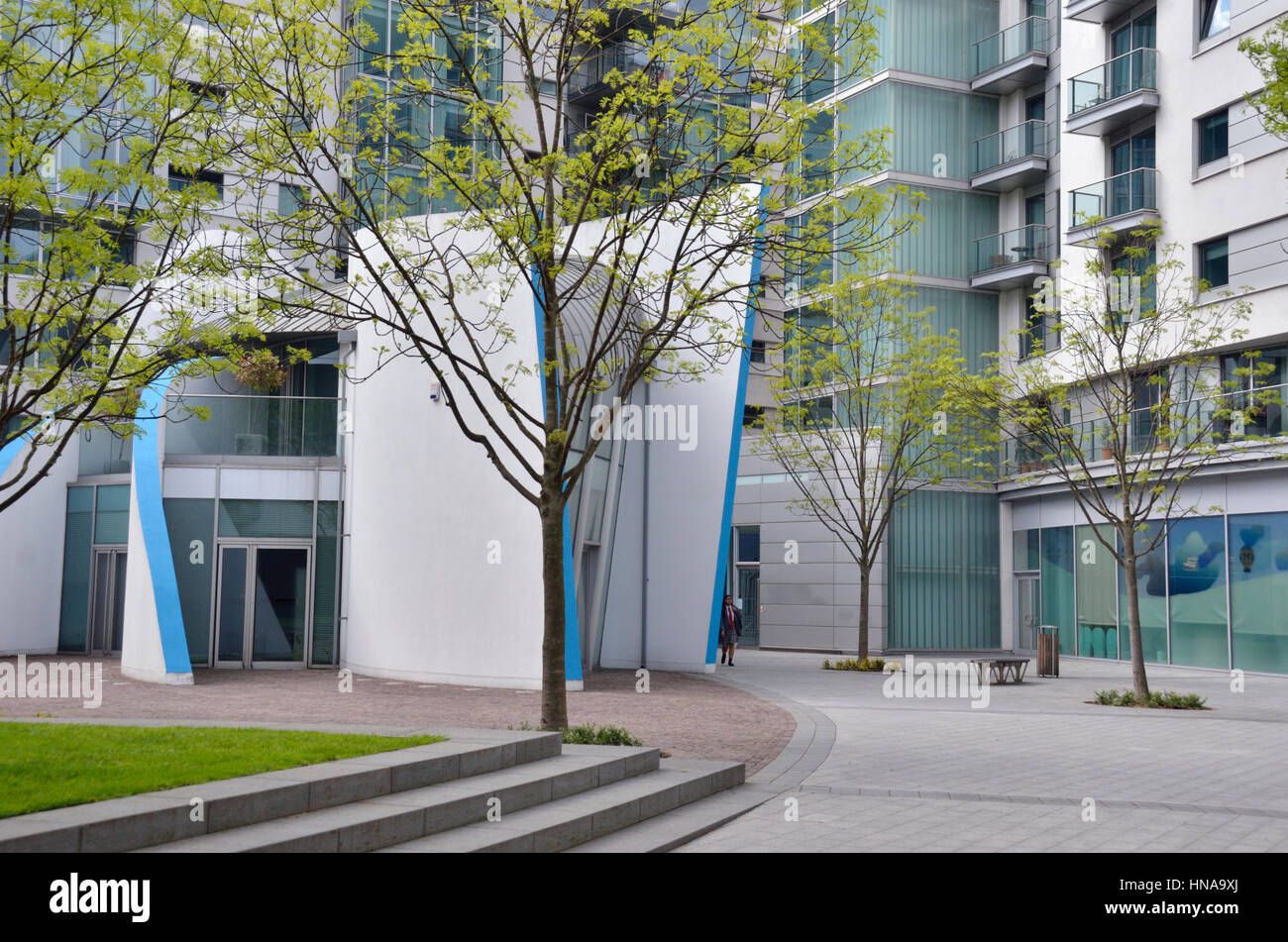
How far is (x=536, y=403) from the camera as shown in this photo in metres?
19.9

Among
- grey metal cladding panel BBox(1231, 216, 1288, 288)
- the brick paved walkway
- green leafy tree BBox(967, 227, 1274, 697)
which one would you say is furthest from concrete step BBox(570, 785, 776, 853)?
grey metal cladding panel BBox(1231, 216, 1288, 288)

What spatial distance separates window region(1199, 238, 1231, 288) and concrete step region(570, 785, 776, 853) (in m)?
22.1

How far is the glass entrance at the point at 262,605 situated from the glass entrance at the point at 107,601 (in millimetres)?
4985

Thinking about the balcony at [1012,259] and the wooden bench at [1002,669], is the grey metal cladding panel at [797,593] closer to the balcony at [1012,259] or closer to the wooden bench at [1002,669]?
the balcony at [1012,259]

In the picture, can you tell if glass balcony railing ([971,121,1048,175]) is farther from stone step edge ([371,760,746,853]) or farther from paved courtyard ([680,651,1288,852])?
stone step edge ([371,760,746,853])

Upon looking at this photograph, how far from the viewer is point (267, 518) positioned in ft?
77.0

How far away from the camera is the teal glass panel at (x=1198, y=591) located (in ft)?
92.3

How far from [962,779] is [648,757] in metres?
3.04

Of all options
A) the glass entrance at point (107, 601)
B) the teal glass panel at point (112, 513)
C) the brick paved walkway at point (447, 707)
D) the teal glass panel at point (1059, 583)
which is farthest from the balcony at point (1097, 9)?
the glass entrance at point (107, 601)

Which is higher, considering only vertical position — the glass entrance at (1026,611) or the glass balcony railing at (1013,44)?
the glass balcony railing at (1013,44)

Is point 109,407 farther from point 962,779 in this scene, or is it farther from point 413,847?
point 962,779

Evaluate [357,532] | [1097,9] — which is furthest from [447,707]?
[1097,9]

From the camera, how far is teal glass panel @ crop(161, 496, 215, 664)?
22.9 m

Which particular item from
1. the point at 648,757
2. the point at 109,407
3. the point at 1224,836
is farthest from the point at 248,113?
the point at 1224,836
